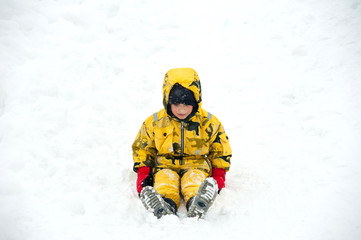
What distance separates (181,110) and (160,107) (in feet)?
5.79

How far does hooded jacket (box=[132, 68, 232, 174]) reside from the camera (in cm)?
282

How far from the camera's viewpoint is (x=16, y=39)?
454cm

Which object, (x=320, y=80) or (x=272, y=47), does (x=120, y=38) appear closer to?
(x=272, y=47)

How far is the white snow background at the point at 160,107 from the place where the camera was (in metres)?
2.40

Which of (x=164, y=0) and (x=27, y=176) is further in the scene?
(x=164, y=0)

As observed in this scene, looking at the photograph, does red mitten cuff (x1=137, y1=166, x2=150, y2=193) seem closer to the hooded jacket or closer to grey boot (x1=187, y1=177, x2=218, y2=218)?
the hooded jacket

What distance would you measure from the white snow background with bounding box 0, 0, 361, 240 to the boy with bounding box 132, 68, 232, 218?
0.71ft

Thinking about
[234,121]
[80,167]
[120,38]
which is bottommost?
[80,167]

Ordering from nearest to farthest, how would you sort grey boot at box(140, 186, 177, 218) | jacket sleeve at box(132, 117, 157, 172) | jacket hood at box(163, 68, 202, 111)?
→ 1. grey boot at box(140, 186, 177, 218)
2. jacket hood at box(163, 68, 202, 111)
3. jacket sleeve at box(132, 117, 157, 172)

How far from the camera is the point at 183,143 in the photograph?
2838 mm

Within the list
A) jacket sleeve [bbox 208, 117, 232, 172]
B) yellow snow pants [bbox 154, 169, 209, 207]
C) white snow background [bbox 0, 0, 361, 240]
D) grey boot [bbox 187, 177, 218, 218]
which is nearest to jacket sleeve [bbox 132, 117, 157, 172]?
yellow snow pants [bbox 154, 169, 209, 207]

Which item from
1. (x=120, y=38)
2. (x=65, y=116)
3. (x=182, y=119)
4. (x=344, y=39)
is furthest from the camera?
(x=120, y=38)

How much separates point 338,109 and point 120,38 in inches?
146

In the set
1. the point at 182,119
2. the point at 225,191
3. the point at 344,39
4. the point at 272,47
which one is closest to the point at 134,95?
the point at 182,119
